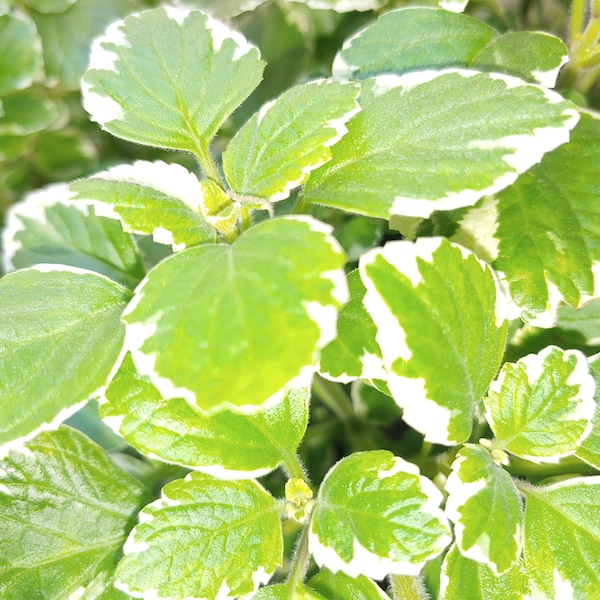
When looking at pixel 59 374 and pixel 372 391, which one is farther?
pixel 372 391

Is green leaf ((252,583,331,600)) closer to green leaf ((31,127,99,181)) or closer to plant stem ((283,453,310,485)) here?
plant stem ((283,453,310,485))

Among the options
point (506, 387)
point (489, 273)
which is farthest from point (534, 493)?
point (489, 273)

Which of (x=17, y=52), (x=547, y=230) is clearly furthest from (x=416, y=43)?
(x=17, y=52)

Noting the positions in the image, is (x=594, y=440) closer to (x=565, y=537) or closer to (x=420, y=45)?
(x=565, y=537)

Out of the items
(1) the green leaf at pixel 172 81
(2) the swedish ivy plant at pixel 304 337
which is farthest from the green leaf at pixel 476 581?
(1) the green leaf at pixel 172 81

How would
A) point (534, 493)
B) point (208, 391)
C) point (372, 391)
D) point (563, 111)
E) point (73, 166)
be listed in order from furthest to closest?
point (73, 166), point (372, 391), point (534, 493), point (563, 111), point (208, 391)

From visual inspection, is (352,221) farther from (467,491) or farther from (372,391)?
(467,491)

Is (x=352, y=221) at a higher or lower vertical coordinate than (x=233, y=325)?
lower

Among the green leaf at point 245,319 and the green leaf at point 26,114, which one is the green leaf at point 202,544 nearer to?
the green leaf at point 245,319
